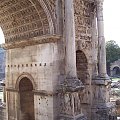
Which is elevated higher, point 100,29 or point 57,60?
point 100,29

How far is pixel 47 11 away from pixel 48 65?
249cm

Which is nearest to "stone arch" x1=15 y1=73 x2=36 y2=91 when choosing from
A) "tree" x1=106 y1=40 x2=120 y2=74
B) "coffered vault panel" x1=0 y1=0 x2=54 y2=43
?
"coffered vault panel" x1=0 y1=0 x2=54 y2=43

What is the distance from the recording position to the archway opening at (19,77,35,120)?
488 inches

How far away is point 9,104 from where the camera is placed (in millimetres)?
12664

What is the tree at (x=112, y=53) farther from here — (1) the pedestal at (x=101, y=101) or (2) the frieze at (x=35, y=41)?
(2) the frieze at (x=35, y=41)

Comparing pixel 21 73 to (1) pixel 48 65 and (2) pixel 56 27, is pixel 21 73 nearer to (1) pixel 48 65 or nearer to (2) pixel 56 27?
(1) pixel 48 65

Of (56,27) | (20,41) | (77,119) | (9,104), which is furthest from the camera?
(9,104)

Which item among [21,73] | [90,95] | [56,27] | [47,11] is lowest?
[90,95]

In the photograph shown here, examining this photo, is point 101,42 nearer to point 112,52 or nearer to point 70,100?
point 70,100

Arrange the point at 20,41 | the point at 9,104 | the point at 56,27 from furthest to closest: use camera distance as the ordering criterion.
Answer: the point at 9,104
the point at 20,41
the point at 56,27

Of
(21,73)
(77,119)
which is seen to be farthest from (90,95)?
(21,73)

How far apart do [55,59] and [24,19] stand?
270 centimetres

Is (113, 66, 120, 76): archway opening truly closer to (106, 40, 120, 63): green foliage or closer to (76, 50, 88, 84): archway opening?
(106, 40, 120, 63): green foliage

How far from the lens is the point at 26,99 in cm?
1264
